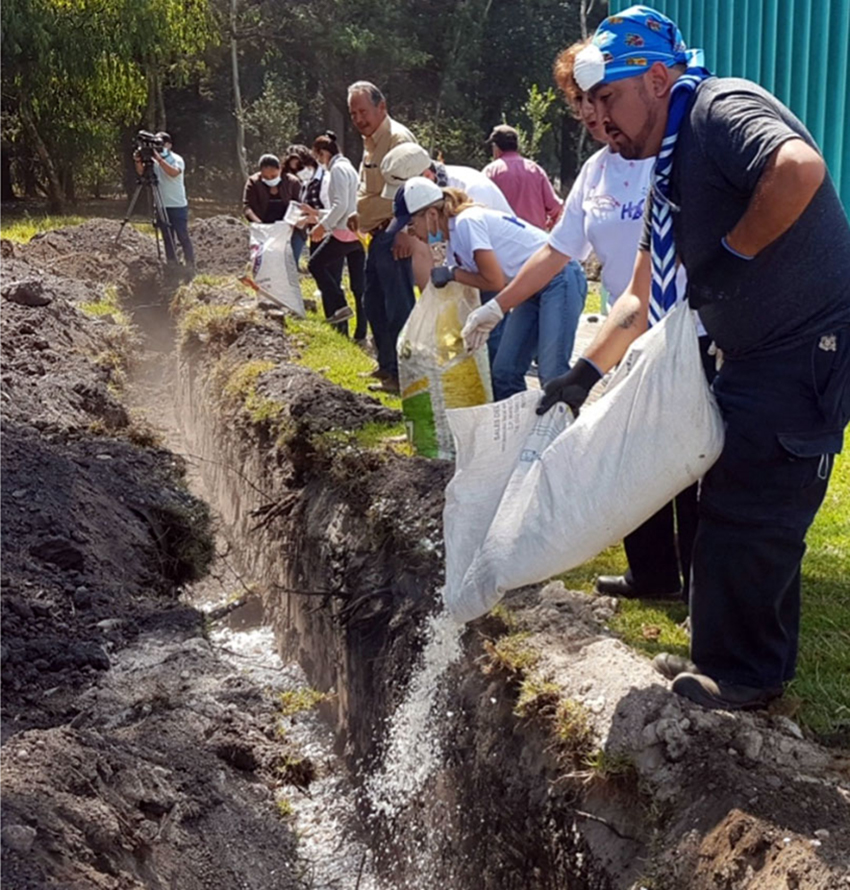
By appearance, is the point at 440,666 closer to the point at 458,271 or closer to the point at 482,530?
the point at 482,530

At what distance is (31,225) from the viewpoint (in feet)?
67.7

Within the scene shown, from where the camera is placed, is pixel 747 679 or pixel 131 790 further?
pixel 131 790

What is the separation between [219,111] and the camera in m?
30.1

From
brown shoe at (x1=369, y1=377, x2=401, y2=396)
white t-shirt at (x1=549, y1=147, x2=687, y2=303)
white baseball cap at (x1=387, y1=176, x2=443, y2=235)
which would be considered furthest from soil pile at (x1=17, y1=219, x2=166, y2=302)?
white t-shirt at (x1=549, y1=147, x2=687, y2=303)

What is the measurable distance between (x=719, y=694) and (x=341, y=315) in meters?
7.49

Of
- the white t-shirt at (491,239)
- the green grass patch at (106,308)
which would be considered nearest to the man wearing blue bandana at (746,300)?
the white t-shirt at (491,239)

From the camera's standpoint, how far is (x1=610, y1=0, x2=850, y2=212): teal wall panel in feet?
22.0

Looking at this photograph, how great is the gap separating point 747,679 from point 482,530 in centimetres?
82

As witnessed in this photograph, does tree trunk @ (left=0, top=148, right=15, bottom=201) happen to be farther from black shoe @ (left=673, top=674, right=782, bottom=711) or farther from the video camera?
black shoe @ (left=673, top=674, right=782, bottom=711)

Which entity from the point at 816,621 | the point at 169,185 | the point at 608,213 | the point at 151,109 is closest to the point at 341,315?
the point at 169,185

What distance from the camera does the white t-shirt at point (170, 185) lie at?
1368 centimetres

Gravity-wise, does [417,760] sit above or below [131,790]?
below

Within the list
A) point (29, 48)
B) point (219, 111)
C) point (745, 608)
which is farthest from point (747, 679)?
point (219, 111)

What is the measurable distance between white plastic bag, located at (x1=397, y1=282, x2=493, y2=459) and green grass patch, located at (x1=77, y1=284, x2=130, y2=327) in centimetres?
664
